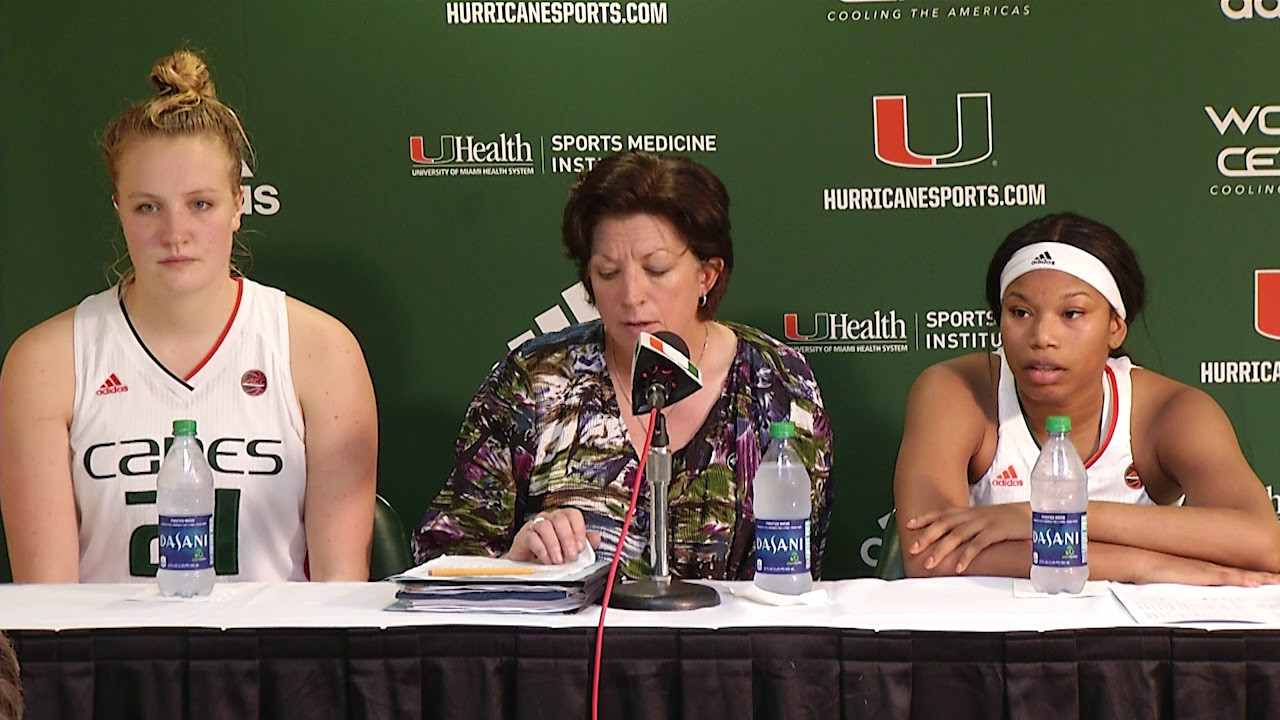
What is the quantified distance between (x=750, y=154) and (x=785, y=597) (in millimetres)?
1587

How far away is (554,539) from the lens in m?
2.13

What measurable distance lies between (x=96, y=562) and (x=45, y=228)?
3.46 ft

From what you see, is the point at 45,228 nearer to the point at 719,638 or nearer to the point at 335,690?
the point at 335,690

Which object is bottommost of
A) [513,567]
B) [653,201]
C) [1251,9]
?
[513,567]

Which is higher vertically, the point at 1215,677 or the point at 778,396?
the point at 778,396

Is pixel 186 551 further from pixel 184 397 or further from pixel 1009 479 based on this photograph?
pixel 1009 479

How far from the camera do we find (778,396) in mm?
2658

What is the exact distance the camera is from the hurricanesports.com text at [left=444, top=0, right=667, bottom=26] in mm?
3357

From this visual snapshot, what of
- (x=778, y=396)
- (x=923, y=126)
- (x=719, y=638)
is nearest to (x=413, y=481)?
(x=778, y=396)

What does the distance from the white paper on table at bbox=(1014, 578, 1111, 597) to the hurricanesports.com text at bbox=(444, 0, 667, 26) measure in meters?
1.77

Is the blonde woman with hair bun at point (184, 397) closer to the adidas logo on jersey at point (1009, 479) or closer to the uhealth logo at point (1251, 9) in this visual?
the adidas logo on jersey at point (1009, 479)

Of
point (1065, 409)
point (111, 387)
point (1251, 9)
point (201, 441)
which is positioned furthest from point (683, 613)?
point (1251, 9)

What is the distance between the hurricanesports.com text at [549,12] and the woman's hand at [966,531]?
1581 millimetres

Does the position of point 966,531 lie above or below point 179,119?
below
